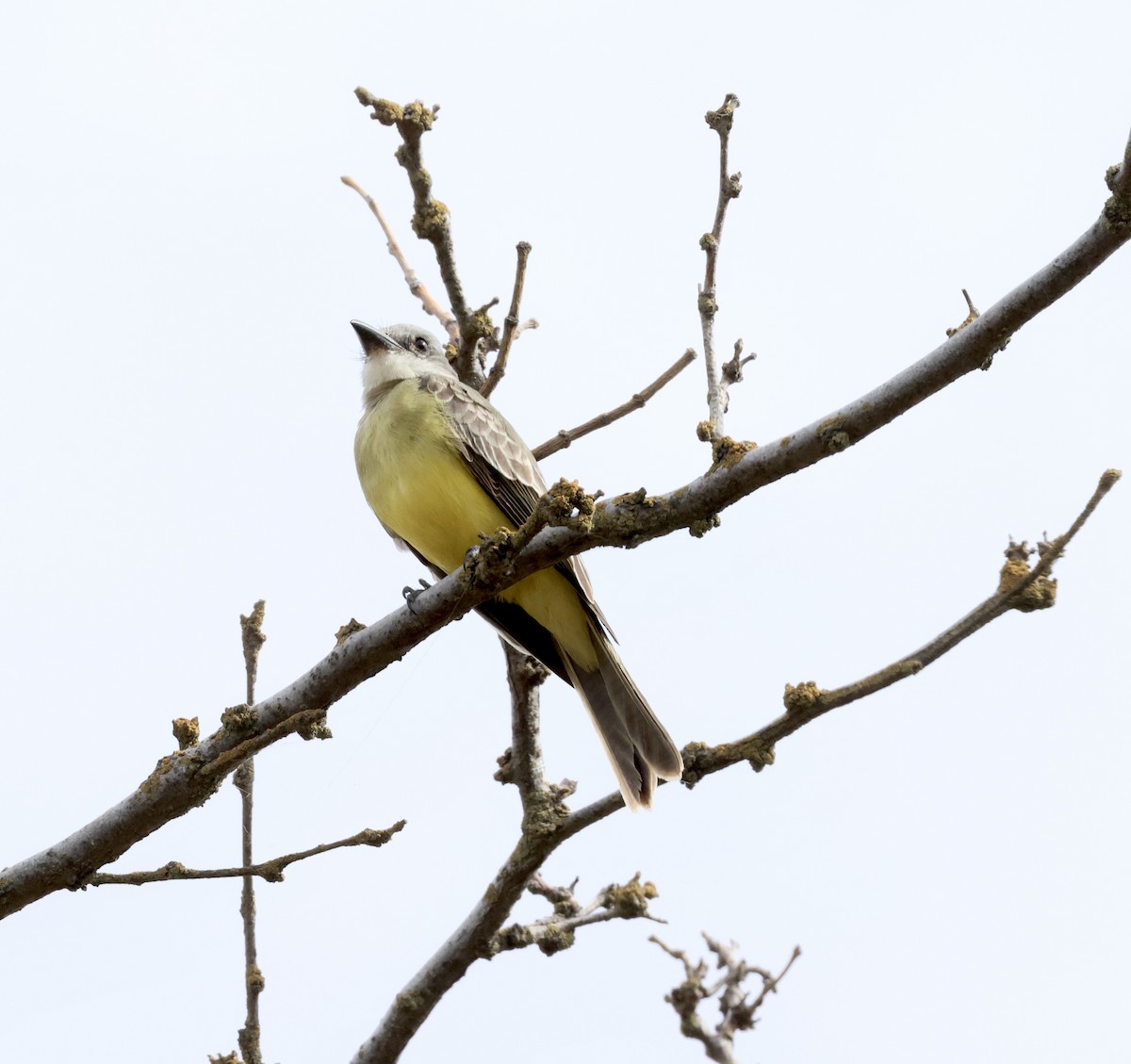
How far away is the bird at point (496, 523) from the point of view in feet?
24.1

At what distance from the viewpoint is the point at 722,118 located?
222 inches

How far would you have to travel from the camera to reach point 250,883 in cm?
534

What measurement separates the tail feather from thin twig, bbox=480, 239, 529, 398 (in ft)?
4.96

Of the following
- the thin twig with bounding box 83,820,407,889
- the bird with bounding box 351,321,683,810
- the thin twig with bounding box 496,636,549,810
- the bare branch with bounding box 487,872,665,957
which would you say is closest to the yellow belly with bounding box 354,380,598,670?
the bird with bounding box 351,321,683,810

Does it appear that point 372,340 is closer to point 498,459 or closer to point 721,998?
point 498,459

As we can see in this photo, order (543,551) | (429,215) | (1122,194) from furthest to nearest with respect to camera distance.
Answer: (429,215)
(543,551)
(1122,194)

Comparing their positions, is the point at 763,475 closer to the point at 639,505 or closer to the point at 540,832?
the point at 639,505

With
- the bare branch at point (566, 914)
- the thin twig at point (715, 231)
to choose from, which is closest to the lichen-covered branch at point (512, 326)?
the thin twig at point (715, 231)

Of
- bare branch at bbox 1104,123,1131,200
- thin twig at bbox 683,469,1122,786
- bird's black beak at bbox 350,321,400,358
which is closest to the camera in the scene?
bare branch at bbox 1104,123,1131,200

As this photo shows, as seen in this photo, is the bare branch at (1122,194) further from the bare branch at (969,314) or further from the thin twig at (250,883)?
the thin twig at (250,883)

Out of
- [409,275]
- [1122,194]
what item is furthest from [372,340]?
[1122,194]

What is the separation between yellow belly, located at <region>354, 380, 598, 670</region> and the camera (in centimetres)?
734

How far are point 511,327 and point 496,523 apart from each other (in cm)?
108

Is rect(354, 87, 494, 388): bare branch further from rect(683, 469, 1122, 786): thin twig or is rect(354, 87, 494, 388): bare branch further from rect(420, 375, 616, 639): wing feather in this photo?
rect(683, 469, 1122, 786): thin twig
